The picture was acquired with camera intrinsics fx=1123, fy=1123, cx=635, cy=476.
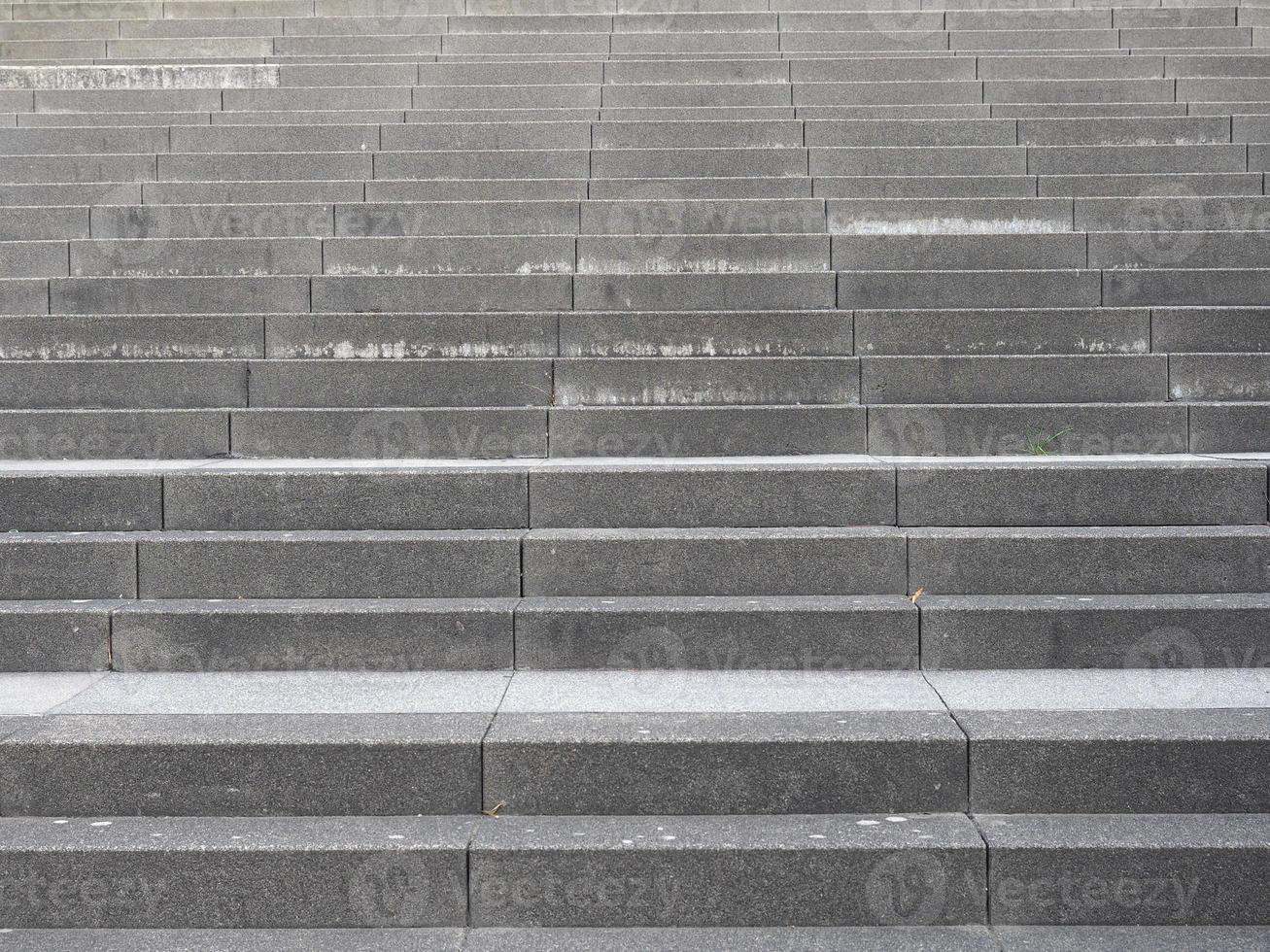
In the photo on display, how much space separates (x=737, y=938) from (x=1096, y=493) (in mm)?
2450

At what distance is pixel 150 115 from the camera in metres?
8.55

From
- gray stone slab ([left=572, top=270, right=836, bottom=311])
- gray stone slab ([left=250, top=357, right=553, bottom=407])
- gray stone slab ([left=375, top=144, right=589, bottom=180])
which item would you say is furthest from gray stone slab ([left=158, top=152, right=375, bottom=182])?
gray stone slab ([left=250, top=357, right=553, bottom=407])

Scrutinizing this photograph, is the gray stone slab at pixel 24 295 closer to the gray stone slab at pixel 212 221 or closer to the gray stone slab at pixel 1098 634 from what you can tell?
the gray stone slab at pixel 212 221

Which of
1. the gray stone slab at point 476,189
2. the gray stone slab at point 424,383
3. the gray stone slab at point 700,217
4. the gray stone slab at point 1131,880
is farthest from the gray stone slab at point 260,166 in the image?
the gray stone slab at point 1131,880

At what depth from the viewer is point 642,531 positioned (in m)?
4.55

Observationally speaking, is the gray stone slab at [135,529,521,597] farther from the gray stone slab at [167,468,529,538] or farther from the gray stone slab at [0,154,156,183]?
the gray stone slab at [0,154,156,183]

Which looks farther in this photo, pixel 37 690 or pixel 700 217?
pixel 700 217

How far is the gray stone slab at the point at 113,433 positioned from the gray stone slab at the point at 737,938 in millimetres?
2709

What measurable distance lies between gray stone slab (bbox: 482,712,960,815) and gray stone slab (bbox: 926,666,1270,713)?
35 centimetres

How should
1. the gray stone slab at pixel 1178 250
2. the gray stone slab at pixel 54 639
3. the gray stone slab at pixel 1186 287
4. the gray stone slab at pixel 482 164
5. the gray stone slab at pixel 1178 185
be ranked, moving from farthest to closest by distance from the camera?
the gray stone slab at pixel 482 164 < the gray stone slab at pixel 1178 185 < the gray stone slab at pixel 1178 250 < the gray stone slab at pixel 1186 287 < the gray stone slab at pixel 54 639

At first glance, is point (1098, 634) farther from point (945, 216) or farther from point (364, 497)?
point (945, 216)

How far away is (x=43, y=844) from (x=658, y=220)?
15.9 feet

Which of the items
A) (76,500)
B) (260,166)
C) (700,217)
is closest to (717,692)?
(76,500)

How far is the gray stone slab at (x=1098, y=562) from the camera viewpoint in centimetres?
435
